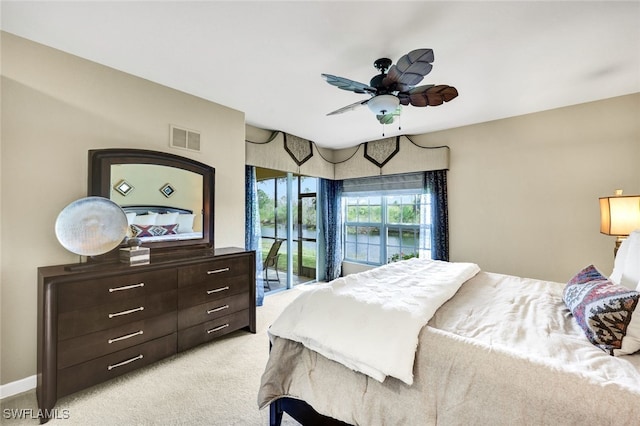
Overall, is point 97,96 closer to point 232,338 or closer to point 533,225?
point 232,338

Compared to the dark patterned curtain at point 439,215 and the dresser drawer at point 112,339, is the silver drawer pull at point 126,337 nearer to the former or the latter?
the dresser drawer at point 112,339

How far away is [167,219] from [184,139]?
86 centimetres

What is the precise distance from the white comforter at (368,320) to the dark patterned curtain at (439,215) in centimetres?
225

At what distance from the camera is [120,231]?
2.14m

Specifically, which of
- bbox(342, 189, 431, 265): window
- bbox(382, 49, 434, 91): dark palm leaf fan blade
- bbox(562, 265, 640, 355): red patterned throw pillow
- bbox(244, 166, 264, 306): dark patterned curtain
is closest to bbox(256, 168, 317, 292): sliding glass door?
bbox(244, 166, 264, 306): dark patterned curtain

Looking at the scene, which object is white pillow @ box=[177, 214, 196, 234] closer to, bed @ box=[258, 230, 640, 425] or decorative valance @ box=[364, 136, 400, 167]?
bed @ box=[258, 230, 640, 425]

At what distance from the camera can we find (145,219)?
2.60m

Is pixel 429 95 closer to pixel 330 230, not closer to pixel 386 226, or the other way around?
pixel 386 226

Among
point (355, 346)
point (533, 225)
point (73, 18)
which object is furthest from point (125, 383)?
point (533, 225)

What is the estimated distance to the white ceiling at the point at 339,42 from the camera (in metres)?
1.73

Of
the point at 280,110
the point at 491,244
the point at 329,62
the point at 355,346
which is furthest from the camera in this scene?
the point at 491,244

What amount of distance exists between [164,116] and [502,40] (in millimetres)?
2995

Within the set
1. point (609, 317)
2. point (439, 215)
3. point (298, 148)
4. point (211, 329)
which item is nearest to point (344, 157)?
point (298, 148)

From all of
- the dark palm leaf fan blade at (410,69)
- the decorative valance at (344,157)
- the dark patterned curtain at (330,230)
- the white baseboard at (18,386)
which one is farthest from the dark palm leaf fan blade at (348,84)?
the dark patterned curtain at (330,230)
